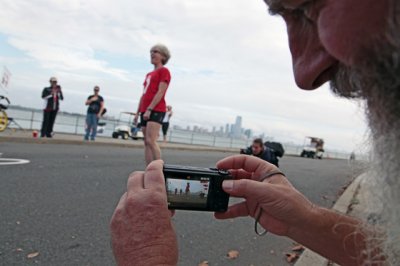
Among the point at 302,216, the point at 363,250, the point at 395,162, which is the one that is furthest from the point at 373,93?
the point at 302,216

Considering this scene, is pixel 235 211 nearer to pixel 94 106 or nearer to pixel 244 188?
pixel 244 188

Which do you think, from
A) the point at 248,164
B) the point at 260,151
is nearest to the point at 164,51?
the point at 260,151

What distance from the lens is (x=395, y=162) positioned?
71cm

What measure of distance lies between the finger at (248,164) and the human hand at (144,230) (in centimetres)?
43

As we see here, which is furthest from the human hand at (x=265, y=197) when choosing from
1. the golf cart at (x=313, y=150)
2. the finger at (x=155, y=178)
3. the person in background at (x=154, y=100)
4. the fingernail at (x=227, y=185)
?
the golf cart at (x=313, y=150)

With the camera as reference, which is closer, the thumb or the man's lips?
the man's lips

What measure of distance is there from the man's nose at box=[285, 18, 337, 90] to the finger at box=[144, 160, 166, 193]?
53cm

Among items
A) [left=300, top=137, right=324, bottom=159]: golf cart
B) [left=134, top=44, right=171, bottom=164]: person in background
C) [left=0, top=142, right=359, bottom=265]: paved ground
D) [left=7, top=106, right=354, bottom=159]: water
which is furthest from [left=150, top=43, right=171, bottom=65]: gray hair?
[left=300, top=137, right=324, bottom=159]: golf cart

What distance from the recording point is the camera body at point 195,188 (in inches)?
50.6

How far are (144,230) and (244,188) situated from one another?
0.43m

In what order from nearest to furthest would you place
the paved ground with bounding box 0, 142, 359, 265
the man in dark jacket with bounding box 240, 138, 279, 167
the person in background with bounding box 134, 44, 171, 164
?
1. the paved ground with bounding box 0, 142, 359, 265
2. the person in background with bounding box 134, 44, 171, 164
3. the man in dark jacket with bounding box 240, 138, 279, 167

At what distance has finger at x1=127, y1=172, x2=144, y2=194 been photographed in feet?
3.91

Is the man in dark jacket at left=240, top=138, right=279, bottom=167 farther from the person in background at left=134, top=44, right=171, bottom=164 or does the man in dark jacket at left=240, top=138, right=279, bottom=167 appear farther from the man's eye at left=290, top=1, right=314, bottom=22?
the man's eye at left=290, top=1, right=314, bottom=22

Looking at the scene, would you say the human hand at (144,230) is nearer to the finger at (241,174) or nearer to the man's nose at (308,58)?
the finger at (241,174)
